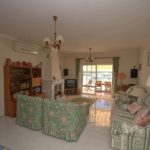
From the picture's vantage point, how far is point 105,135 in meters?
2.88

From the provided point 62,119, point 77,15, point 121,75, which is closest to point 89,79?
point 121,75

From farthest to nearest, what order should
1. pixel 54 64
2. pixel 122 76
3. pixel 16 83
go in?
pixel 122 76
pixel 54 64
pixel 16 83

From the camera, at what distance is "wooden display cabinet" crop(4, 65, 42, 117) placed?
12.7 feet

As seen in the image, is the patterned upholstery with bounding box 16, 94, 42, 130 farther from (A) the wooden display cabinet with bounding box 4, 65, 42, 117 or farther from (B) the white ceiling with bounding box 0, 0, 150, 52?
(B) the white ceiling with bounding box 0, 0, 150, 52

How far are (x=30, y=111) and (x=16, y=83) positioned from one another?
1.73m

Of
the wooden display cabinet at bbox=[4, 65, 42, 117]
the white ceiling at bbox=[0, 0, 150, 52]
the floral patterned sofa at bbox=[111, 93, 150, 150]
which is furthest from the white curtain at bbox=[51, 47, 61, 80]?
the floral patterned sofa at bbox=[111, 93, 150, 150]

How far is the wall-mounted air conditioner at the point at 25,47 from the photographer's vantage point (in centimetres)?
437

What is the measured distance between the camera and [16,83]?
4285 millimetres

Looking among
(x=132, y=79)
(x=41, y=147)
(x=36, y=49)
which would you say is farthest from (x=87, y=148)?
(x=132, y=79)

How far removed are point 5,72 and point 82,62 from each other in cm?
478

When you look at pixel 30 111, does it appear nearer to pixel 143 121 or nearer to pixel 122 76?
pixel 143 121

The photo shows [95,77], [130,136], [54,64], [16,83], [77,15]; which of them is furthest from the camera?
[95,77]

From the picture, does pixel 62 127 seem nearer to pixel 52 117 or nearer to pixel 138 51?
pixel 52 117

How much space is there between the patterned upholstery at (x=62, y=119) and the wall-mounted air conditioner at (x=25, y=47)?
2.69m
